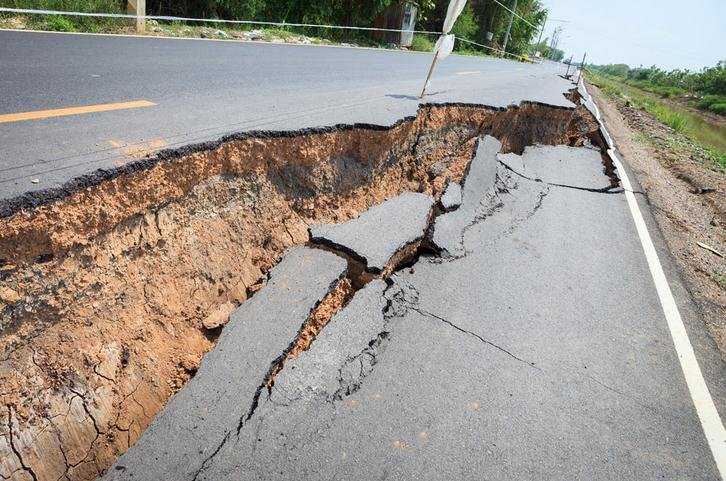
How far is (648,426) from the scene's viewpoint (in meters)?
2.52

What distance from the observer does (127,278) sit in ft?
7.84

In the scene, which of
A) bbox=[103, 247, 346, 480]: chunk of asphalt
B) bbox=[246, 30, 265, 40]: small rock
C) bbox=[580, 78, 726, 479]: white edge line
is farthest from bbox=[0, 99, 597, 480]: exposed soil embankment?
bbox=[246, 30, 265, 40]: small rock

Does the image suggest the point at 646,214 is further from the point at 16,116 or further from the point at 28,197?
the point at 16,116

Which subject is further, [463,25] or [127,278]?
[463,25]

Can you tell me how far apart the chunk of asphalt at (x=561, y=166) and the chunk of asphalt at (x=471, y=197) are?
39 cm

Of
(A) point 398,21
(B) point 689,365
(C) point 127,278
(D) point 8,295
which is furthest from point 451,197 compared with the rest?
(A) point 398,21

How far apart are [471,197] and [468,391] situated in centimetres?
303

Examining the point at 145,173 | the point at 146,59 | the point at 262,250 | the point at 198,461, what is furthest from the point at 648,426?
the point at 146,59

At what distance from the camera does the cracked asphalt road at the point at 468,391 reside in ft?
6.91

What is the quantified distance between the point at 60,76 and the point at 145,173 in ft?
10.2

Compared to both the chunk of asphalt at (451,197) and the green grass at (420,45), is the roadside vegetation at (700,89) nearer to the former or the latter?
the green grass at (420,45)

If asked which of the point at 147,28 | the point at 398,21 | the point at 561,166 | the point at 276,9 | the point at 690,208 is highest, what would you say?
the point at 398,21

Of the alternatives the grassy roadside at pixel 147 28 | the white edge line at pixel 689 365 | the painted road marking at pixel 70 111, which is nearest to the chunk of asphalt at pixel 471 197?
the white edge line at pixel 689 365

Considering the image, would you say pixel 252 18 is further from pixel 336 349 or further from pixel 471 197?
pixel 336 349
